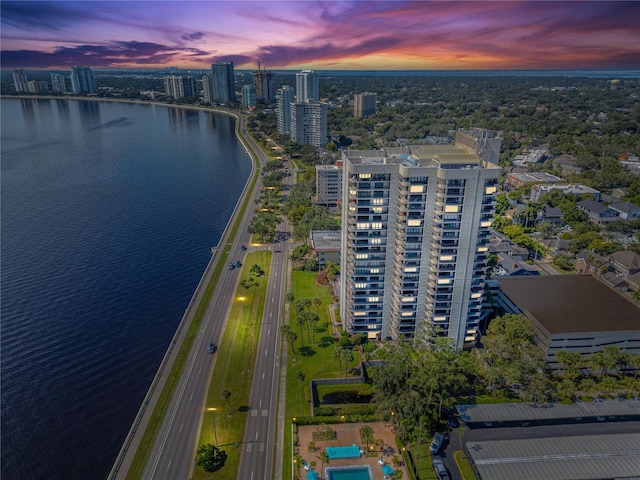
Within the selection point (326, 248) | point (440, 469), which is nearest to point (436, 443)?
point (440, 469)

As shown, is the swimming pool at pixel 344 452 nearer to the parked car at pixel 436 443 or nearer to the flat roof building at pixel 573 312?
the parked car at pixel 436 443

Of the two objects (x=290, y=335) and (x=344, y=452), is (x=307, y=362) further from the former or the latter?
(x=344, y=452)

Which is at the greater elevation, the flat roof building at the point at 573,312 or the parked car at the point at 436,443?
the flat roof building at the point at 573,312

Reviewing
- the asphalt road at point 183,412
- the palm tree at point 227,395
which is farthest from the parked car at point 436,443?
the asphalt road at point 183,412

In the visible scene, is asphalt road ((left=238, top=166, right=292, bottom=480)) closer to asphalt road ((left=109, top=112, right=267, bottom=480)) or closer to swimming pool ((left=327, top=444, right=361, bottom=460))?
asphalt road ((left=109, top=112, right=267, bottom=480))

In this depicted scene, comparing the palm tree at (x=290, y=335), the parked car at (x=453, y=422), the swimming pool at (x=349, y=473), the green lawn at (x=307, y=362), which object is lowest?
the swimming pool at (x=349, y=473)

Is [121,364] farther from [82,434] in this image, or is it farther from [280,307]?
[280,307]
